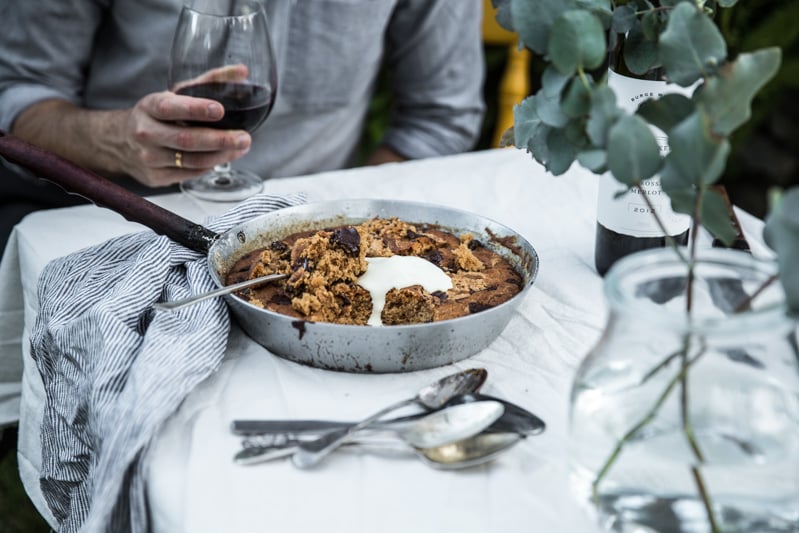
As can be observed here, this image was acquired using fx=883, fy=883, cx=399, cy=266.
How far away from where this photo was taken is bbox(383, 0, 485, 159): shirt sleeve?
2.10 meters

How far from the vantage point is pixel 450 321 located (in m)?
0.88

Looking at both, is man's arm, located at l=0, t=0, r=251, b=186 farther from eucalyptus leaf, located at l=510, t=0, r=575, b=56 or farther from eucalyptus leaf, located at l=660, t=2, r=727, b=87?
eucalyptus leaf, located at l=660, t=2, r=727, b=87

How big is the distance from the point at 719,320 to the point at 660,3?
48 cm

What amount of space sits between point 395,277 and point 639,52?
1.20 ft

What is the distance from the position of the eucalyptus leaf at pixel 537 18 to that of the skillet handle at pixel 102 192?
512 millimetres

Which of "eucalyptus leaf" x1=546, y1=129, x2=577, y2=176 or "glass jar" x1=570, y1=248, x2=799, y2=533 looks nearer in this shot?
"glass jar" x1=570, y1=248, x2=799, y2=533

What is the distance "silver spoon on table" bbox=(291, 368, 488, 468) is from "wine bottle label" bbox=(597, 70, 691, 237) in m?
0.33

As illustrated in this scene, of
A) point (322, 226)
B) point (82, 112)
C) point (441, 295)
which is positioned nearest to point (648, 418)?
point (441, 295)

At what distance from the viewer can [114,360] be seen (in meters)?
0.88

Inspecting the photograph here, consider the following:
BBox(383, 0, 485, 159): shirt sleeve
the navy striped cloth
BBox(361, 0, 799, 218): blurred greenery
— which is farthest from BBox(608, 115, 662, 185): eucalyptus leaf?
BBox(361, 0, 799, 218): blurred greenery

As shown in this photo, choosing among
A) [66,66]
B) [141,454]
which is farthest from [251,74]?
[141,454]

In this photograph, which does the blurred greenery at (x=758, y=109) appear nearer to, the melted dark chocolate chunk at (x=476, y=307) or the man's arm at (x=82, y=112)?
the man's arm at (x=82, y=112)

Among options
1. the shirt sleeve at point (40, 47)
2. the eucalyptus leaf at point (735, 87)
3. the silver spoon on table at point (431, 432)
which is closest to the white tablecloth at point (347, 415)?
the silver spoon on table at point (431, 432)

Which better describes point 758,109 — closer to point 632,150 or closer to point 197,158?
point 197,158
